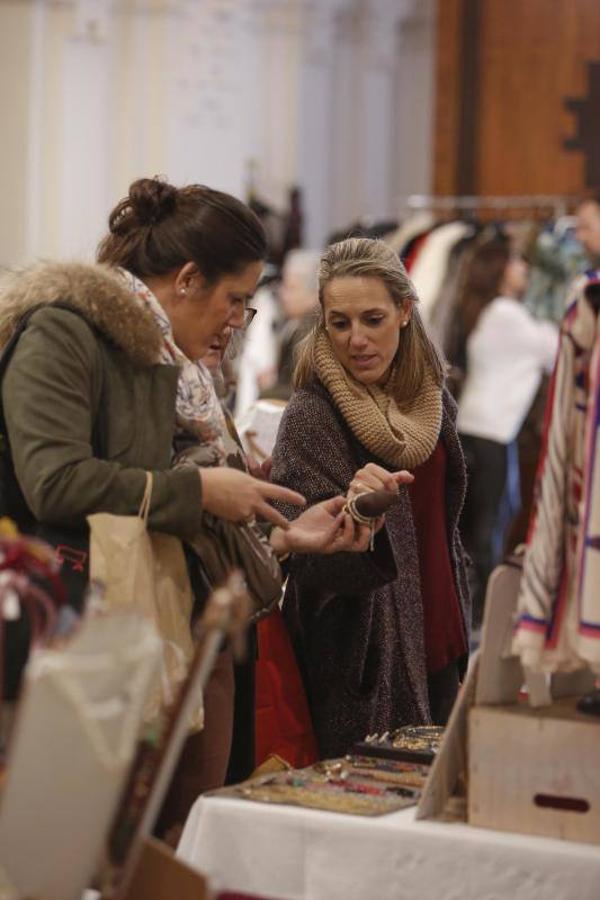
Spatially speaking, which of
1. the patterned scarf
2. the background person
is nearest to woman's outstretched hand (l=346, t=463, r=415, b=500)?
A: the patterned scarf

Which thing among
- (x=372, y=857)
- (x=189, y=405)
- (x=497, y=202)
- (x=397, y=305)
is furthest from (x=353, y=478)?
(x=497, y=202)

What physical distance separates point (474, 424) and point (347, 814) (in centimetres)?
608

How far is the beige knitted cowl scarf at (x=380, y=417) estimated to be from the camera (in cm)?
362

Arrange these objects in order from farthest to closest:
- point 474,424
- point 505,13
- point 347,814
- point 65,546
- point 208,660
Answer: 1. point 505,13
2. point 474,424
3. point 65,546
4. point 347,814
5. point 208,660

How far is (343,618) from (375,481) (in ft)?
1.46

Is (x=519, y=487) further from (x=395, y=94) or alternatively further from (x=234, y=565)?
(x=234, y=565)

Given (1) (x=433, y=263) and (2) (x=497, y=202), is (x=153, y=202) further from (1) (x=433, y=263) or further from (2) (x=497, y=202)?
(2) (x=497, y=202)

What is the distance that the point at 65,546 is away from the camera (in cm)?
289

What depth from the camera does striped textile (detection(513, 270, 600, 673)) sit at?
2.40 meters

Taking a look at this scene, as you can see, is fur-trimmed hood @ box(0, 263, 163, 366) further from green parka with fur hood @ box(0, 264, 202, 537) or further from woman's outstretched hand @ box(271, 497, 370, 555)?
woman's outstretched hand @ box(271, 497, 370, 555)

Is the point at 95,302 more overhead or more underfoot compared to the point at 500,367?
more overhead

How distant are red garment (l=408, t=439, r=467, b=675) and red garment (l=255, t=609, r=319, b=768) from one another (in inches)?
12.4

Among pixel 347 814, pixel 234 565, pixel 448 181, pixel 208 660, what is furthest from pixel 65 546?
pixel 448 181

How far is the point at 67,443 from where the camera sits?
2805 millimetres
